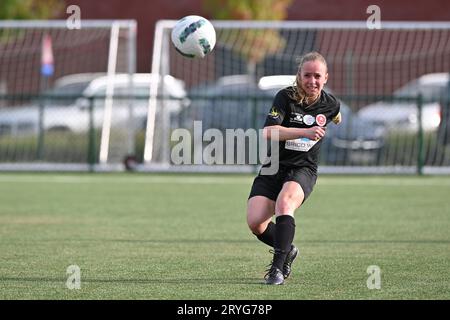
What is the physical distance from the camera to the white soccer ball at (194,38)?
27.9ft

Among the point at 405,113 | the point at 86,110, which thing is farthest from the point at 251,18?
the point at 405,113

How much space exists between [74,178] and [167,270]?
10691mm

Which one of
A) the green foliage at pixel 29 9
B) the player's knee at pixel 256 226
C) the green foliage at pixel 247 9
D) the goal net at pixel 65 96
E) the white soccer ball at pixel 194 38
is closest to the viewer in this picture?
the player's knee at pixel 256 226

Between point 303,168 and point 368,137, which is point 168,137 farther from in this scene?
point 303,168

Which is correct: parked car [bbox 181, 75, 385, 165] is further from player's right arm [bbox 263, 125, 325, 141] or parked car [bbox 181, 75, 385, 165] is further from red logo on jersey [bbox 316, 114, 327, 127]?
player's right arm [bbox 263, 125, 325, 141]

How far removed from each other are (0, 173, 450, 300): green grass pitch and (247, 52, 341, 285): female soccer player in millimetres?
376

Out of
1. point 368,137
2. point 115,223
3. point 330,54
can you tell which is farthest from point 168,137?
point 115,223

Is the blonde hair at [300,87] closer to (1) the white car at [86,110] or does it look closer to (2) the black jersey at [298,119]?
(2) the black jersey at [298,119]

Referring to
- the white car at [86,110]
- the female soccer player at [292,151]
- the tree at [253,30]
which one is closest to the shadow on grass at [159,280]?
the female soccer player at [292,151]

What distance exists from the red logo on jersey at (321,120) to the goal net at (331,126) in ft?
31.3

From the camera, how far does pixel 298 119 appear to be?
7508mm

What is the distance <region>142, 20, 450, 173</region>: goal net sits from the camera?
19.1 meters

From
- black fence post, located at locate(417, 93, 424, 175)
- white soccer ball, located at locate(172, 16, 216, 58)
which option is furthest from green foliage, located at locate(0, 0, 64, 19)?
white soccer ball, located at locate(172, 16, 216, 58)

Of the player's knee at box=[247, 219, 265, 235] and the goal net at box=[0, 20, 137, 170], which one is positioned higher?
the goal net at box=[0, 20, 137, 170]
